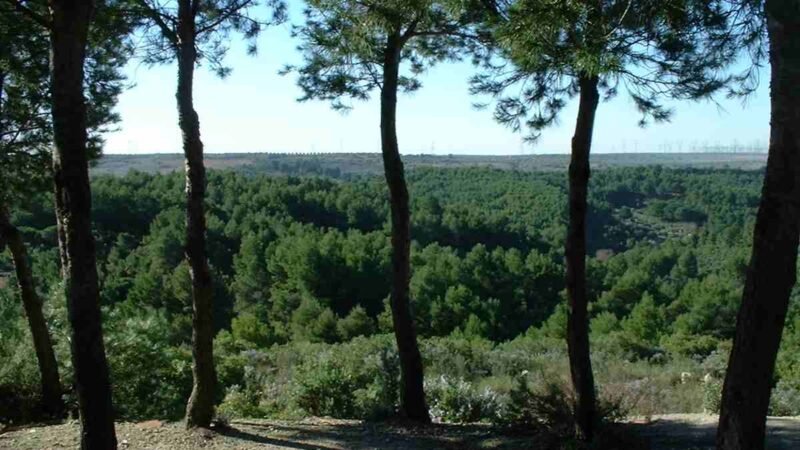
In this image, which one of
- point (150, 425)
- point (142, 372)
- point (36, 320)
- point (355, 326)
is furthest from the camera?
point (355, 326)

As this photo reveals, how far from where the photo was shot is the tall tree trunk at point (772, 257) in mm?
3652

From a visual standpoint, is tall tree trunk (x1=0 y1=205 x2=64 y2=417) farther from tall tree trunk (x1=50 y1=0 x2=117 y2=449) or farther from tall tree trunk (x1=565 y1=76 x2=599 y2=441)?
tall tree trunk (x1=565 y1=76 x2=599 y2=441)

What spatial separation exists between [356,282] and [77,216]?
34.0 metres

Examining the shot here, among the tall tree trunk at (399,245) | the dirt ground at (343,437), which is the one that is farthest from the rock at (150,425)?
the tall tree trunk at (399,245)

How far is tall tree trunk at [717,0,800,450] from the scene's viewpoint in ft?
12.0

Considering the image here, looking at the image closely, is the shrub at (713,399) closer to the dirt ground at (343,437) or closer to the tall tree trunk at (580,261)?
the dirt ground at (343,437)

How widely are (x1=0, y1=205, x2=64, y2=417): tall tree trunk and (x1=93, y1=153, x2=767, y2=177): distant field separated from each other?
54.9 m

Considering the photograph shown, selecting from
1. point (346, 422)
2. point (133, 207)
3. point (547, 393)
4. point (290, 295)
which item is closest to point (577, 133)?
point (547, 393)

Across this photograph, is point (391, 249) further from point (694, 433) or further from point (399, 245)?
point (694, 433)

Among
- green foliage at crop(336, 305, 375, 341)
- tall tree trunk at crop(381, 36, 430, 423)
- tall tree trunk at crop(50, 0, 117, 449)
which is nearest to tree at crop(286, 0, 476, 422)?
tall tree trunk at crop(381, 36, 430, 423)

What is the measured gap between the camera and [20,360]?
9969 millimetres

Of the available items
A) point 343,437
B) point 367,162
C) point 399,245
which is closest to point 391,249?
point 399,245

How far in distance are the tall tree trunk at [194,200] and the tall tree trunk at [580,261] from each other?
2.90m

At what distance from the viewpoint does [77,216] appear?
4.09m
